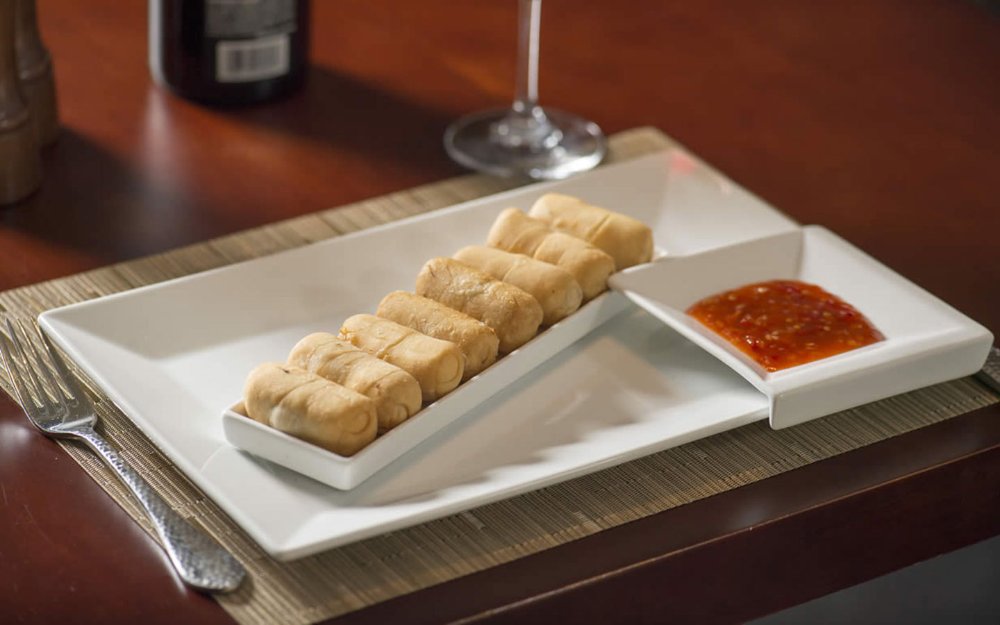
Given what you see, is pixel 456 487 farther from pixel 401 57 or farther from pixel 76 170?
pixel 401 57

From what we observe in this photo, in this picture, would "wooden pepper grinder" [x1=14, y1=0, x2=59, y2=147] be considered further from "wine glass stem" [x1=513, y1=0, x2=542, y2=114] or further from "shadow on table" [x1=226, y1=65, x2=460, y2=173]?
"wine glass stem" [x1=513, y1=0, x2=542, y2=114]

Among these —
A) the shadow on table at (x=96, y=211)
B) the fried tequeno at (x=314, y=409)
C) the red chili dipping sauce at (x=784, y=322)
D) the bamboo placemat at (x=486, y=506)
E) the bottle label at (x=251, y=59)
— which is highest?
the bottle label at (x=251, y=59)

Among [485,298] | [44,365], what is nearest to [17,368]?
[44,365]

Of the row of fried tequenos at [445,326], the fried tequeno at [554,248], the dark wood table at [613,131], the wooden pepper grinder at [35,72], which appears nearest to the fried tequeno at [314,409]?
the row of fried tequenos at [445,326]

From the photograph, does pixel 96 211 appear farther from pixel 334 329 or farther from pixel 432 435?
pixel 432 435

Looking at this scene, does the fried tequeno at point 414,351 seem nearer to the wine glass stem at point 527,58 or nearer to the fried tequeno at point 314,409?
the fried tequeno at point 314,409

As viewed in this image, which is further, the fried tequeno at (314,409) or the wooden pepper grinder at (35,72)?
the wooden pepper grinder at (35,72)

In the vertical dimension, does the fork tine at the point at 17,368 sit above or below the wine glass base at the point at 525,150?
below

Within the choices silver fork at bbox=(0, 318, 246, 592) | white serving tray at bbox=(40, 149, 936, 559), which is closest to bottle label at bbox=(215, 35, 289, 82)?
white serving tray at bbox=(40, 149, 936, 559)
